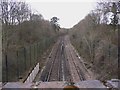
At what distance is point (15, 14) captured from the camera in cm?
3459

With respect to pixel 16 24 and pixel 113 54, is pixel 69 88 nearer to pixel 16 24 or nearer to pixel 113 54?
pixel 113 54

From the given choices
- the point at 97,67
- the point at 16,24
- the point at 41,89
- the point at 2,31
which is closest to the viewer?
the point at 41,89

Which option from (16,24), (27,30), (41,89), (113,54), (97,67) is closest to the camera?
(41,89)

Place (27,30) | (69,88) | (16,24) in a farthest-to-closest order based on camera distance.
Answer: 1. (27,30)
2. (16,24)
3. (69,88)

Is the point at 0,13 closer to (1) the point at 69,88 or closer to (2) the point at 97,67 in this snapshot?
(2) the point at 97,67

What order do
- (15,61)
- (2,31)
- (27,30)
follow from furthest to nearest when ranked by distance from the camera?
(27,30) → (2,31) → (15,61)

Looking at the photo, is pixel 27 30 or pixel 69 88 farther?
pixel 27 30

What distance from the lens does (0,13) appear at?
28.7m

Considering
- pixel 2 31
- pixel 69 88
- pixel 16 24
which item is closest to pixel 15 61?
pixel 2 31

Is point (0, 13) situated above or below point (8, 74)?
above

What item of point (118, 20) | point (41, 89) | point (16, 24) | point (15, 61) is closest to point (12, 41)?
point (16, 24)

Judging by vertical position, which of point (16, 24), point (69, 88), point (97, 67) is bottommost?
point (97, 67)

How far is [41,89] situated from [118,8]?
21.3m

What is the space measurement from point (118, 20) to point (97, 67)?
8591 mm
